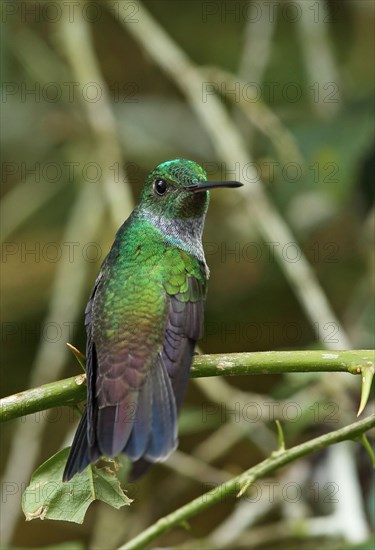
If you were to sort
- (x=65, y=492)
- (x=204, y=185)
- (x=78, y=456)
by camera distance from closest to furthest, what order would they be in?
(x=78, y=456), (x=65, y=492), (x=204, y=185)

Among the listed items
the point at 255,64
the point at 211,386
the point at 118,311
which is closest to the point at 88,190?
the point at 255,64

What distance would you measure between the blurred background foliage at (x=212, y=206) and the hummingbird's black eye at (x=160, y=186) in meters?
0.78

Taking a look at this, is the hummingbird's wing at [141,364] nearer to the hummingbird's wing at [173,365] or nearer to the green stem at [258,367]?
the hummingbird's wing at [173,365]

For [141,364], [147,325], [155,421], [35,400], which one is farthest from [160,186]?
[35,400]

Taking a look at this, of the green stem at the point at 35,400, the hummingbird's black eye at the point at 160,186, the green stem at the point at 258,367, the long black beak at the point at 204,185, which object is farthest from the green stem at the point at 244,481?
the hummingbird's black eye at the point at 160,186

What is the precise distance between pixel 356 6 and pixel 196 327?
11.6 ft

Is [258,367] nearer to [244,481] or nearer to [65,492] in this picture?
[244,481]

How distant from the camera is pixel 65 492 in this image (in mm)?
1896

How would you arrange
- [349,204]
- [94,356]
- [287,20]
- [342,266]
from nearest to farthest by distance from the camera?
1. [94,356]
2. [349,204]
3. [342,266]
4. [287,20]

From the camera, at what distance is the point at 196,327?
6.98ft

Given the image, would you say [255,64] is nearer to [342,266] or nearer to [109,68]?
[342,266]

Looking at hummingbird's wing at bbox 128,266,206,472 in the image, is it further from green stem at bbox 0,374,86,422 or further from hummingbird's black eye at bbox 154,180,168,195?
hummingbird's black eye at bbox 154,180,168,195

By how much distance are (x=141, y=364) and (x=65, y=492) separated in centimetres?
33

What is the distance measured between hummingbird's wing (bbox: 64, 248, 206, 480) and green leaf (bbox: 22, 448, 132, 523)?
0.27 feet
